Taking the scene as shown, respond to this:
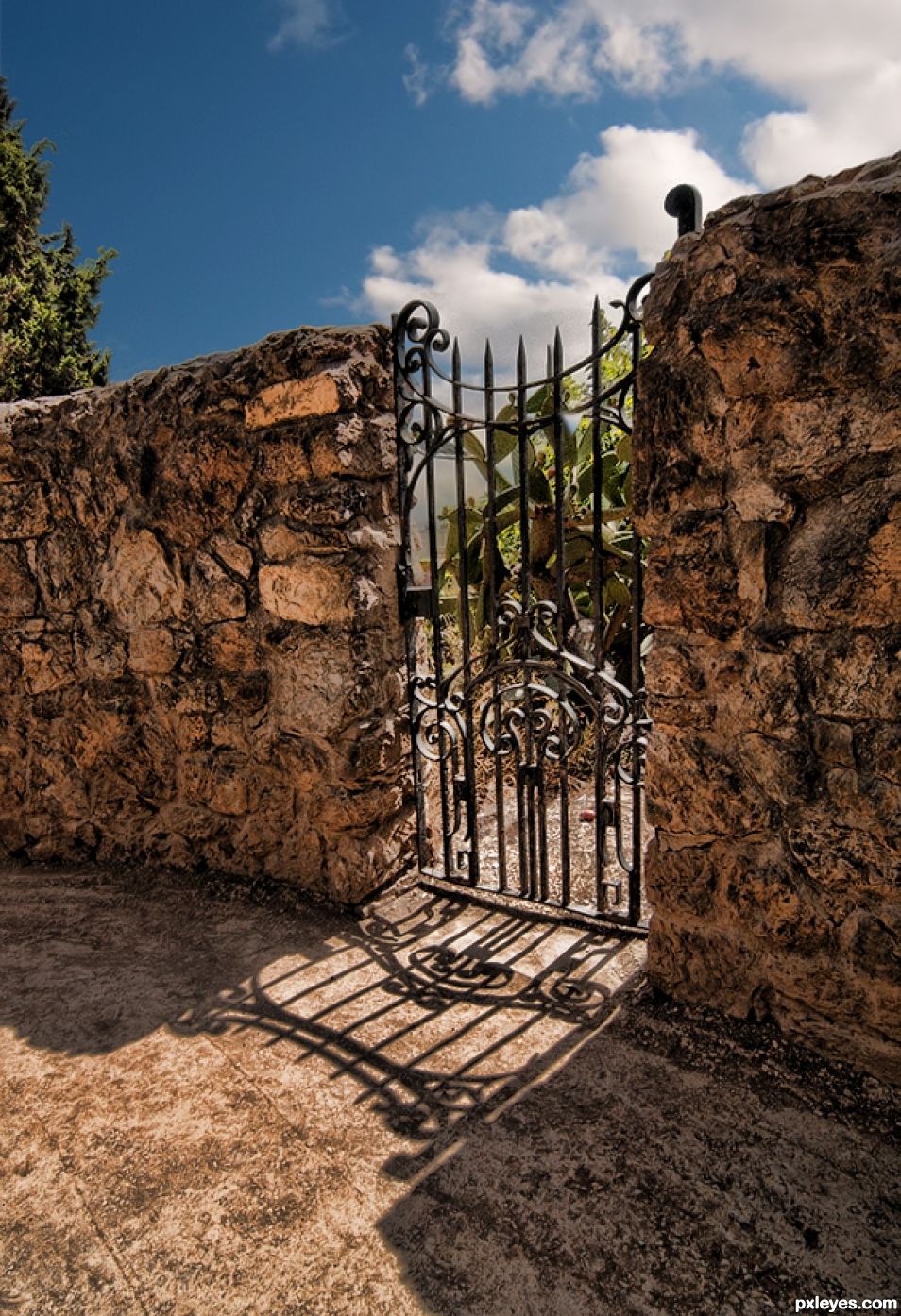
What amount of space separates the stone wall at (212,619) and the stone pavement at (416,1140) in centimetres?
53

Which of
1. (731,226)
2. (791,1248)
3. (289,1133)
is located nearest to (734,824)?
(791,1248)

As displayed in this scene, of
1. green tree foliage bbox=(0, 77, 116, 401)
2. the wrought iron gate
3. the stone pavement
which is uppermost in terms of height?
green tree foliage bbox=(0, 77, 116, 401)

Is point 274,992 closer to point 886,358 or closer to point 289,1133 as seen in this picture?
point 289,1133

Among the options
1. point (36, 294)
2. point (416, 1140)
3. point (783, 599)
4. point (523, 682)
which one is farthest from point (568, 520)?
point (36, 294)

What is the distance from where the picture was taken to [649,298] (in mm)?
1945

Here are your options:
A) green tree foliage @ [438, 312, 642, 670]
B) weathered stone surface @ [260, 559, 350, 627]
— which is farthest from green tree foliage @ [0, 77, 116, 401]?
weathered stone surface @ [260, 559, 350, 627]

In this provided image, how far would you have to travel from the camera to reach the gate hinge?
8.98ft

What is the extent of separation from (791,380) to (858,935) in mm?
1195

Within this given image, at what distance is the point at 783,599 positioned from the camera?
181 cm

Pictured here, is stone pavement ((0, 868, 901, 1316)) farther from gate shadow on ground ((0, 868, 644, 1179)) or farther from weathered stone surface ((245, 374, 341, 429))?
weathered stone surface ((245, 374, 341, 429))

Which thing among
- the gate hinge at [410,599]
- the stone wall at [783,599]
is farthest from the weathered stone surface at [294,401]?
the stone wall at [783,599]

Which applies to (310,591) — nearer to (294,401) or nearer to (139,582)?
(294,401)

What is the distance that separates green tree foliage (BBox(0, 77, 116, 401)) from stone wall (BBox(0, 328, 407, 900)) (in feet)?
28.6

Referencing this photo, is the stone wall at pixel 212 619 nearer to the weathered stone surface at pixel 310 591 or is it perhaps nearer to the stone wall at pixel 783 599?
the weathered stone surface at pixel 310 591
